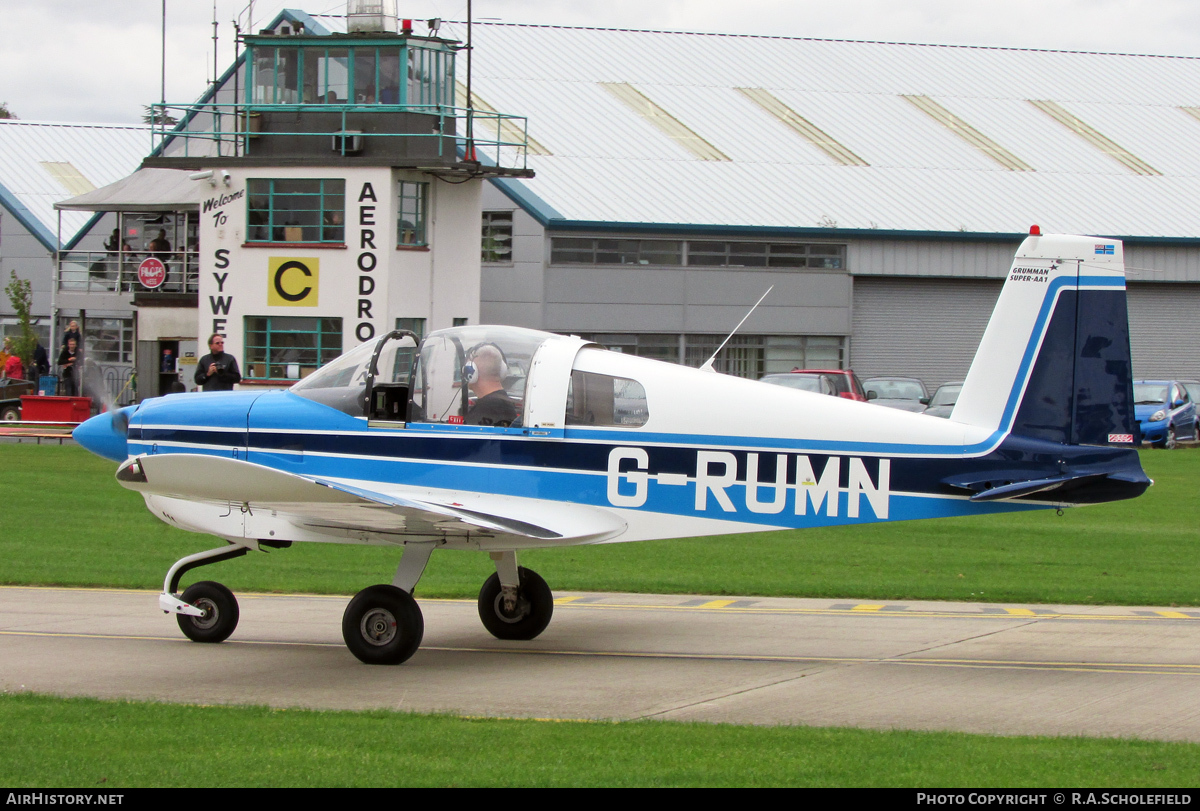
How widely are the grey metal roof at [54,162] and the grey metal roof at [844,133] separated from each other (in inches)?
687

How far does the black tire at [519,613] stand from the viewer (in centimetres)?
1102

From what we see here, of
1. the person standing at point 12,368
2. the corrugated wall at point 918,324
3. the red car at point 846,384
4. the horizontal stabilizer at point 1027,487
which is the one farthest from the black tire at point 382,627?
the corrugated wall at point 918,324

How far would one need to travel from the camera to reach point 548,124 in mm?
44344

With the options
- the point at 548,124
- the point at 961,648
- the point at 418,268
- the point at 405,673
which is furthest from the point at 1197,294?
the point at 405,673

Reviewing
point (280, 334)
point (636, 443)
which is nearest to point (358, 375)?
point (636, 443)

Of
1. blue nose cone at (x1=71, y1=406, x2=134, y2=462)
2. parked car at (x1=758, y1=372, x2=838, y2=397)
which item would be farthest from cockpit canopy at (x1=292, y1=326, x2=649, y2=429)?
parked car at (x1=758, y1=372, x2=838, y2=397)

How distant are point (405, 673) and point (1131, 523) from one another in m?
13.8

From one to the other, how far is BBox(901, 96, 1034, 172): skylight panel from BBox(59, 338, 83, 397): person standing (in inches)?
1209

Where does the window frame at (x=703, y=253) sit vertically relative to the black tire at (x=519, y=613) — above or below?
above

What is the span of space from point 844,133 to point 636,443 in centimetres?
3937

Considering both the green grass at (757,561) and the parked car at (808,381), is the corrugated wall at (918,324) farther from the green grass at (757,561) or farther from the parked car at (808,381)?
the green grass at (757,561)

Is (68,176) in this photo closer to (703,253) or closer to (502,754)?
(703,253)

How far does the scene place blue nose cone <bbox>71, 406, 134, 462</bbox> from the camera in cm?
1048

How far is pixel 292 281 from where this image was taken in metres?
29.6
